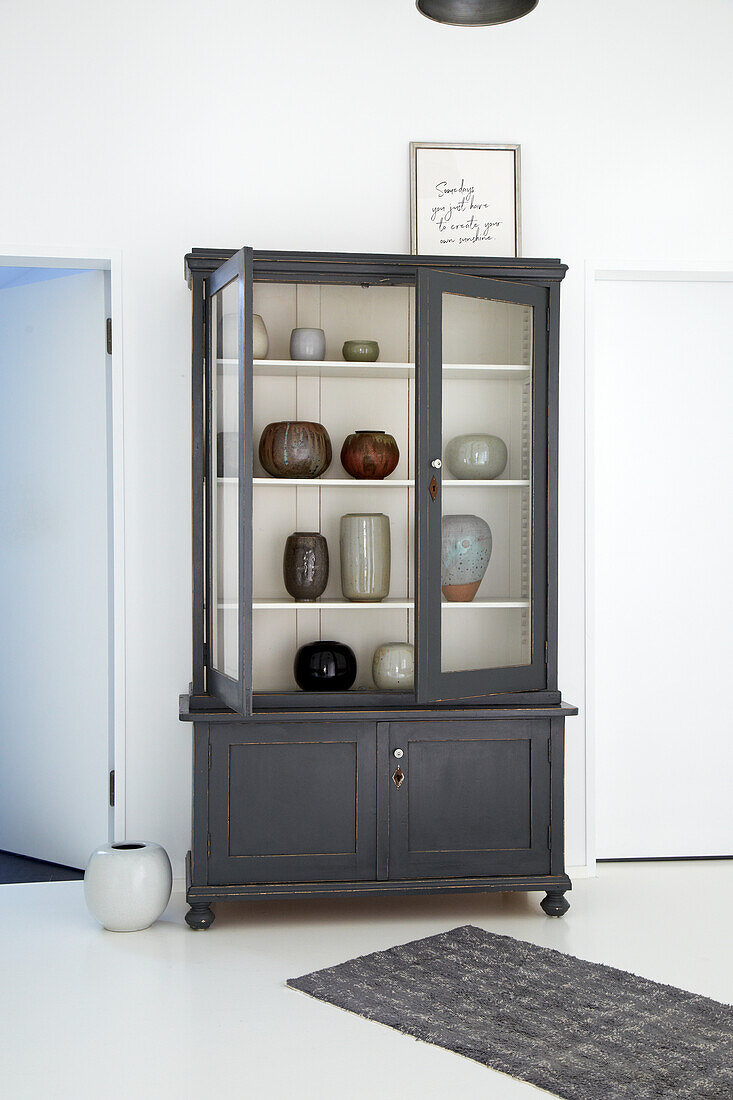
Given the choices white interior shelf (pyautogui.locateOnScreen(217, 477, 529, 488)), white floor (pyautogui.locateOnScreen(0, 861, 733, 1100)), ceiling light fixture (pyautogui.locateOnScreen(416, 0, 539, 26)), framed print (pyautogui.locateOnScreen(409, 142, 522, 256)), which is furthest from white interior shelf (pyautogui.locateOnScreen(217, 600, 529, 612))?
ceiling light fixture (pyautogui.locateOnScreen(416, 0, 539, 26))

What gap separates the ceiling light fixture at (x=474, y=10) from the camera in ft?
7.66

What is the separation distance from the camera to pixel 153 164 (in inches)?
149

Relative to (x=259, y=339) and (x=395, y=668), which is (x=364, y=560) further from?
(x=259, y=339)

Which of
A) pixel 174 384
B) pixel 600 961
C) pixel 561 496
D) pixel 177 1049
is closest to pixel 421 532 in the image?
pixel 561 496

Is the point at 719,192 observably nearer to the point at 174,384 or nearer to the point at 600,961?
the point at 174,384

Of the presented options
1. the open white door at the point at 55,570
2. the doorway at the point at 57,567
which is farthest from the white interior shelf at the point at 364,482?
the open white door at the point at 55,570

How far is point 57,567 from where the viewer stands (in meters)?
4.29

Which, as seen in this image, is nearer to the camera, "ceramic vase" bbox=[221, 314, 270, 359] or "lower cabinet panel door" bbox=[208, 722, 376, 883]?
"ceramic vase" bbox=[221, 314, 270, 359]

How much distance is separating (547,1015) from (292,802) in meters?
1.04

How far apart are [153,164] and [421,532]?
63.4 inches

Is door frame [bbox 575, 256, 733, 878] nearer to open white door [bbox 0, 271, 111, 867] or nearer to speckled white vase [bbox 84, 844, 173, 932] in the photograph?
speckled white vase [bbox 84, 844, 173, 932]

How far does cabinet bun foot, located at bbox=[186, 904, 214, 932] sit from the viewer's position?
3.37m

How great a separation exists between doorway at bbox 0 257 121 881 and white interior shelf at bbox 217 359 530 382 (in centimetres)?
66

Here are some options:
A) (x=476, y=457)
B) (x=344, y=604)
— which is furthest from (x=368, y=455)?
(x=344, y=604)
